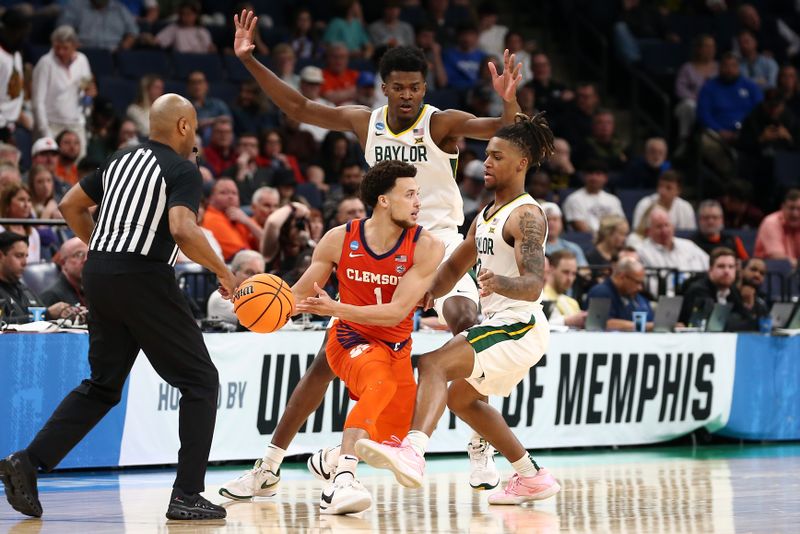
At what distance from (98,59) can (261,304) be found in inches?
359

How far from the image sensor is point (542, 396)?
423 inches

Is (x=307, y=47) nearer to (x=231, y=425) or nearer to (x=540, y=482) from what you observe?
Answer: (x=231, y=425)

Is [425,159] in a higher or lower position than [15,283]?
higher

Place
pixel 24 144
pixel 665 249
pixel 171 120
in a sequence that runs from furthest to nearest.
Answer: pixel 665 249 < pixel 24 144 < pixel 171 120

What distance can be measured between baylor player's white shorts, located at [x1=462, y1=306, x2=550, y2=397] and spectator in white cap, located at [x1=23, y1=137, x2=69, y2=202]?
6.08m

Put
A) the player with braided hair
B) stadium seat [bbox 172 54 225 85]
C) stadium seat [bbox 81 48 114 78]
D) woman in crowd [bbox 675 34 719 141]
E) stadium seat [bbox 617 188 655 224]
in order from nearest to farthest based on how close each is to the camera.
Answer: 1. the player with braided hair
2. stadium seat [bbox 81 48 114 78]
3. stadium seat [bbox 172 54 225 85]
4. stadium seat [bbox 617 188 655 224]
5. woman in crowd [bbox 675 34 719 141]

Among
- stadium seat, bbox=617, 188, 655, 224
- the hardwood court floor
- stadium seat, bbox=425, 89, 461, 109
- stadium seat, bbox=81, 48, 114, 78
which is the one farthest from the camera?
stadium seat, bbox=425, 89, 461, 109

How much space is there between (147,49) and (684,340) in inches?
277

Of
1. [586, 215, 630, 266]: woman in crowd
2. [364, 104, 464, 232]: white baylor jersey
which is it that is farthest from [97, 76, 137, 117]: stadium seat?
[364, 104, 464, 232]: white baylor jersey

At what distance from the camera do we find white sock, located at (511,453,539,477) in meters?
7.51

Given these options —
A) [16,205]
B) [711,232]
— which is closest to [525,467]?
[16,205]

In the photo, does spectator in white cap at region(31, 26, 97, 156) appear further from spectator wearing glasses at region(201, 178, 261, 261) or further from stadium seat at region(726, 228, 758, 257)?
stadium seat at region(726, 228, 758, 257)

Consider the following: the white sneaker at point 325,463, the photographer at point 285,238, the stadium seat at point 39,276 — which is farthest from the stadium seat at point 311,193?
the white sneaker at point 325,463

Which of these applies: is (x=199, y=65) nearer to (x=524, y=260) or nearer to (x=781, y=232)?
(x=781, y=232)
